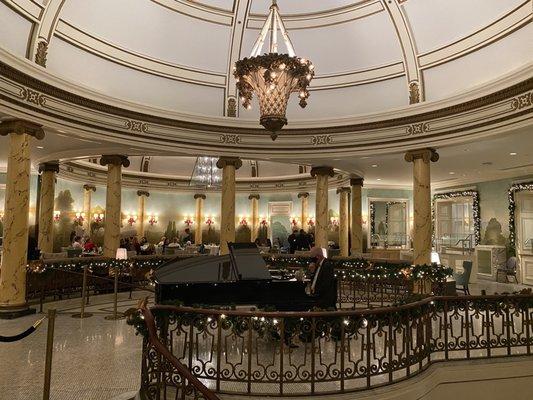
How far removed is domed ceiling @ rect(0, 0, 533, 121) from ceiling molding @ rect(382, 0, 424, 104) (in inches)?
1.1

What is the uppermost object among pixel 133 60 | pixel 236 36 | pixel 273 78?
pixel 236 36

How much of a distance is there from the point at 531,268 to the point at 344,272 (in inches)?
343

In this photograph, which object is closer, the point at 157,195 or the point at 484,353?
the point at 484,353

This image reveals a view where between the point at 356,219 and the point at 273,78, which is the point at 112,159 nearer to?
the point at 273,78

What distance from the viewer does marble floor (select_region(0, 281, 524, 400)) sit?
15.8ft

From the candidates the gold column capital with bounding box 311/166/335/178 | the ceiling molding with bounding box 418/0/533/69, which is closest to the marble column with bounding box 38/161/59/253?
the gold column capital with bounding box 311/166/335/178

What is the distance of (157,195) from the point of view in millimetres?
22469

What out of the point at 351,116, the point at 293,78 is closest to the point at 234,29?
the point at 351,116

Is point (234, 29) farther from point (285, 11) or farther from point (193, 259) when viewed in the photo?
point (193, 259)

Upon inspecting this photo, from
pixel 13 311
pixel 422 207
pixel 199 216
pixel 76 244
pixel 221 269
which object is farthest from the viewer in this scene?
pixel 199 216

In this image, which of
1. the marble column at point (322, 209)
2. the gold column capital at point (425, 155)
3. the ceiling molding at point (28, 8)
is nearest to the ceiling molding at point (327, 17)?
the gold column capital at point (425, 155)

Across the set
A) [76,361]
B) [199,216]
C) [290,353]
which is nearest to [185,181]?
[199,216]

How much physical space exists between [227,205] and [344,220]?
8.08 metres

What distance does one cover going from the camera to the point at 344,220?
757 inches
